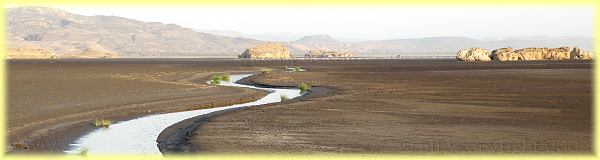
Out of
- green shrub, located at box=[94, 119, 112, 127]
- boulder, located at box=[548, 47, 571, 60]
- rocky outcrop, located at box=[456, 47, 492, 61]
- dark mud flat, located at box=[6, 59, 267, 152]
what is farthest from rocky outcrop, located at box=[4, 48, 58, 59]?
green shrub, located at box=[94, 119, 112, 127]

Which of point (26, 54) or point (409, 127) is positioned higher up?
point (26, 54)

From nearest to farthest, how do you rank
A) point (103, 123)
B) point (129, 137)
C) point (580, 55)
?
point (129, 137) → point (103, 123) → point (580, 55)

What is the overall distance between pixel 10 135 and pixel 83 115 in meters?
4.02

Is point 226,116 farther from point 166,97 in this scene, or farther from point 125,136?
point 166,97

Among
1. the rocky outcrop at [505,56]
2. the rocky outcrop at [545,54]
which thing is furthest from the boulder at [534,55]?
the rocky outcrop at [505,56]

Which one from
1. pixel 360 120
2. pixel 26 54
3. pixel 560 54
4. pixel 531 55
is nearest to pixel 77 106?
pixel 360 120

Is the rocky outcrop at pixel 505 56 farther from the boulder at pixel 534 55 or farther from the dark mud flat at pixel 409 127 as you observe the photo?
the dark mud flat at pixel 409 127

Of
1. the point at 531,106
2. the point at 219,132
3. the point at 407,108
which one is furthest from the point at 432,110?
the point at 219,132

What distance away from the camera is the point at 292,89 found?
2989 centimetres

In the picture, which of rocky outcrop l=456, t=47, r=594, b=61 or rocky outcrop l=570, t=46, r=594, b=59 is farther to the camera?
rocky outcrop l=456, t=47, r=594, b=61

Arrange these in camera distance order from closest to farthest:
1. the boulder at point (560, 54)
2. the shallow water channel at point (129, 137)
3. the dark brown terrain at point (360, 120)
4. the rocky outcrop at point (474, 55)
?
the dark brown terrain at point (360, 120) → the shallow water channel at point (129, 137) → the boulder at point (560, 54) → the rocky outcrop at point (474, 55)

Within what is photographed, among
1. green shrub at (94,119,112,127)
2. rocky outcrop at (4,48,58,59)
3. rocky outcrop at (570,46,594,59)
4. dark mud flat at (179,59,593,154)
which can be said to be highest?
rocky outcrop at (4,48,58,59)

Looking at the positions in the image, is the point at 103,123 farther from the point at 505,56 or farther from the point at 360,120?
the point at 505,56

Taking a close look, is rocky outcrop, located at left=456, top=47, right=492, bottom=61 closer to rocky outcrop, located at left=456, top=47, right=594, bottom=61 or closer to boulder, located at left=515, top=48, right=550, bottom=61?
rocky outcrop, located at left=456, top=47, right=594, bottom=61
